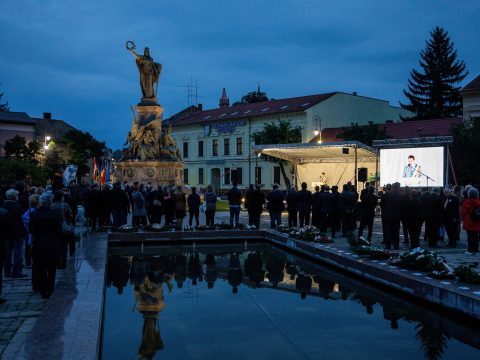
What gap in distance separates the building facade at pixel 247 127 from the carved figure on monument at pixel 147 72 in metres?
21.1

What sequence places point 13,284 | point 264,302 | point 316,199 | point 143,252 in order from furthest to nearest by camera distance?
1. point 316,199
2. point 143,252
3. point 13,284
4. point 264,302

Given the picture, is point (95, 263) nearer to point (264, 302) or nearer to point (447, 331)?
point (264, 302)

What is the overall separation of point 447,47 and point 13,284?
59.7m

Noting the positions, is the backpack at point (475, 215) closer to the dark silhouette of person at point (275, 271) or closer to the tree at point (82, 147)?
the dark silhouette of person at point (275, 271)

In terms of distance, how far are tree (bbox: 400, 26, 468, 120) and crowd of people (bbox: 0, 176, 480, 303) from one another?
45607 mm

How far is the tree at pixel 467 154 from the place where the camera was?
31375mm

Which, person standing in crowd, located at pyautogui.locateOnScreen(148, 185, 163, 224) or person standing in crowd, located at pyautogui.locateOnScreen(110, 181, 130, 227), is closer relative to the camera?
person standing in crowd, located at pyautogui.locateOnScreen(110, 181, 130, 227)

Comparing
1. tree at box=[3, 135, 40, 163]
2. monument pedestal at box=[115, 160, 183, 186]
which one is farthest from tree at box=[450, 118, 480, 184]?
tree at box=[3, 135, 40, 163]

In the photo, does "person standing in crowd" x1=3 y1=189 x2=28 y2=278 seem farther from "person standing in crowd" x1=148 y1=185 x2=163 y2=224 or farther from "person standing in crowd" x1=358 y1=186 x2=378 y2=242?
"person standing in crowd" x1=358 y1=186 x2=378 y2=242

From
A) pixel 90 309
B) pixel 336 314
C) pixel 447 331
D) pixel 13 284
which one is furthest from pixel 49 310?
pixel 447 331

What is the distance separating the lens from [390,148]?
25953mm

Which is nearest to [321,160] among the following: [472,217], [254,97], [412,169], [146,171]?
[412,169]

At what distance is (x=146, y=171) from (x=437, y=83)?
4028cm

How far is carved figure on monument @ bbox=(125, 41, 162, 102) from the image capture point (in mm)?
33031
